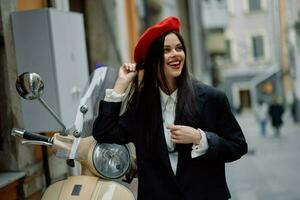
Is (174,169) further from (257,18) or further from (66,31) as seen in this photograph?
(257,18)

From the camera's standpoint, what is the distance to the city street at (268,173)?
8484 millimetres

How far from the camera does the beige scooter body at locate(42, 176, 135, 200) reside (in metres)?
2.62

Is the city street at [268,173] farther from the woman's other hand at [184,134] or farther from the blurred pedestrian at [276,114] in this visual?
the woman's other hand at [184,134]

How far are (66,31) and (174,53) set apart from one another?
1563mm

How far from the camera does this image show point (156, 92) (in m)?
2.76

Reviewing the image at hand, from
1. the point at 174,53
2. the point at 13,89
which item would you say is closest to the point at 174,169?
the point at 174,53

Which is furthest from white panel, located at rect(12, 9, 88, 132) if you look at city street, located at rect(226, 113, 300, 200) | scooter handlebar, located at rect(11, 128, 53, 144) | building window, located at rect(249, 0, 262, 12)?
building window, located at rect(249, 0, 262, 12)

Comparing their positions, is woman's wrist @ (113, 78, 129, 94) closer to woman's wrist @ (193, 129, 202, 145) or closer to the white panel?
woman's wrist @ (193, 129, 202, 145)

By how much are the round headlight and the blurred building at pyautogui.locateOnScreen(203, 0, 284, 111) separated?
119ft

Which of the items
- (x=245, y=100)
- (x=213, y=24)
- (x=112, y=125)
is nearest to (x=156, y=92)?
(x=112, y=125)

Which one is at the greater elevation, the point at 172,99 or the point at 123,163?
the point at 172,99

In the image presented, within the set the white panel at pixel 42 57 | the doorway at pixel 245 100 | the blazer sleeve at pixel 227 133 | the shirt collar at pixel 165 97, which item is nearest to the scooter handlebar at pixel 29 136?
the shirt collar at pixel 165 97

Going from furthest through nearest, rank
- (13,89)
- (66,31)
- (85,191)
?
(66,31) → (13,89) → (85,191)

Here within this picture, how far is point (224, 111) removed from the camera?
2.66 meters
